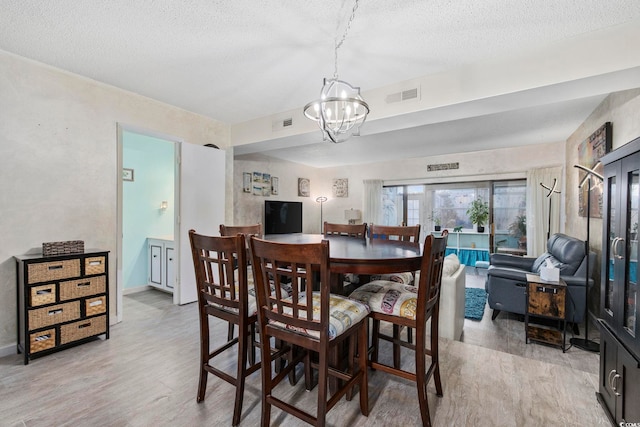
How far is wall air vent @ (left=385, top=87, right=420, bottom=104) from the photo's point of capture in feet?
9.15

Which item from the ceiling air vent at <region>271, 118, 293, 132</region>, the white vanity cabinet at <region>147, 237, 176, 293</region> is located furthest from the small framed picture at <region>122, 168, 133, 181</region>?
the ceiling air vent at <region>271, 118, 293, 132</region>

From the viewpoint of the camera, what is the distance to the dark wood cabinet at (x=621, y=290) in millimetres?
1383

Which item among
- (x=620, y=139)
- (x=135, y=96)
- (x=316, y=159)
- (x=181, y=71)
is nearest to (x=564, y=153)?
(x=620, y=139)

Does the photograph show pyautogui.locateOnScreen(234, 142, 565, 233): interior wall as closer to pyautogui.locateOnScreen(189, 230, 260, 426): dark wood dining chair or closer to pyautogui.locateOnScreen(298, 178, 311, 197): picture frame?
pyautogui.locateOnScreen(298, 178, 311, 197): picture frame

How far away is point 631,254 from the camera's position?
4.75ft

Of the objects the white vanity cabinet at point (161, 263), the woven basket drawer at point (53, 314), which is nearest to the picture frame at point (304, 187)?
the white vanity cabinet at point (161, 263)

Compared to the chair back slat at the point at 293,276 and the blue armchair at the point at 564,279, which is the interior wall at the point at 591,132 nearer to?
the blue armchair at the point at 564,279

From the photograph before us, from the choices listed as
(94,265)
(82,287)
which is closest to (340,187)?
(94,265)

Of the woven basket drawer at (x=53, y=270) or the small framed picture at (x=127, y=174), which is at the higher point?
the small framed picture at (x=127, y=174)

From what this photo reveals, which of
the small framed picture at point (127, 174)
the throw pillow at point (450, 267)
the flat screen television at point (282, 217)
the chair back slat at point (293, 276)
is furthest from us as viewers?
the flat screen television at point (282, 217)

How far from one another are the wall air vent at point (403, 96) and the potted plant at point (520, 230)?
175 inches

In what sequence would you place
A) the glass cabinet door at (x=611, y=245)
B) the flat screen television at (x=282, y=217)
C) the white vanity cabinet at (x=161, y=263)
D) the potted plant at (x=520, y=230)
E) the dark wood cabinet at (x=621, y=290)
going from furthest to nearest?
the flat screen television at (x=282, y=217) < the potted plant at (x=520, y=230) < the white vanity cabinet at (x=161, y=263) < the glass cabinet door at (x=611, y=245) < the dark wood cabinet at (x=621, y=290)

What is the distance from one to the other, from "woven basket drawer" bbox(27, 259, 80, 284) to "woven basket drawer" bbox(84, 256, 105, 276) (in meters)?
0.06

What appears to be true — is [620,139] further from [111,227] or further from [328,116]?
[111,227]
